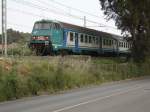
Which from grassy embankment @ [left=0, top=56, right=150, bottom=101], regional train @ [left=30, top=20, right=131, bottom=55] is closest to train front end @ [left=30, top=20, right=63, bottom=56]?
regional train @ [left=30, top=20, right=131, bottom=55]

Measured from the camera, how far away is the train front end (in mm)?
39688

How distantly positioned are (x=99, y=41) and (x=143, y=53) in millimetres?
6809

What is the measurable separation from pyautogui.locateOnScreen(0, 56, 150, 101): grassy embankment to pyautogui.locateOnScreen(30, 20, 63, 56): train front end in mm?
2534

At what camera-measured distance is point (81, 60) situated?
3897 cm

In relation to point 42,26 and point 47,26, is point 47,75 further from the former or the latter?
point 42,26

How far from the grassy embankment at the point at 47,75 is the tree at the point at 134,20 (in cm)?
1064

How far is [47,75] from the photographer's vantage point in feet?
96.2

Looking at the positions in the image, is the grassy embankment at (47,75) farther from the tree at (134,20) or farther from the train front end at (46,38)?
the tree at (134,20)

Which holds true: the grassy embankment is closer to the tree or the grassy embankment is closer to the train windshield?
the train windshield

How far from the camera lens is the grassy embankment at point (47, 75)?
81.3 ft

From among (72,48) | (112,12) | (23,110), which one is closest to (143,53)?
(112,12)

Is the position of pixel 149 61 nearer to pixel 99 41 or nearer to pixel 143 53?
pixel 143 53

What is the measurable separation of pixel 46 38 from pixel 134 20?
51.6 feet

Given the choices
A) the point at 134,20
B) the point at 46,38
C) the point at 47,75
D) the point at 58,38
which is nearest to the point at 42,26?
the point at 46,38
